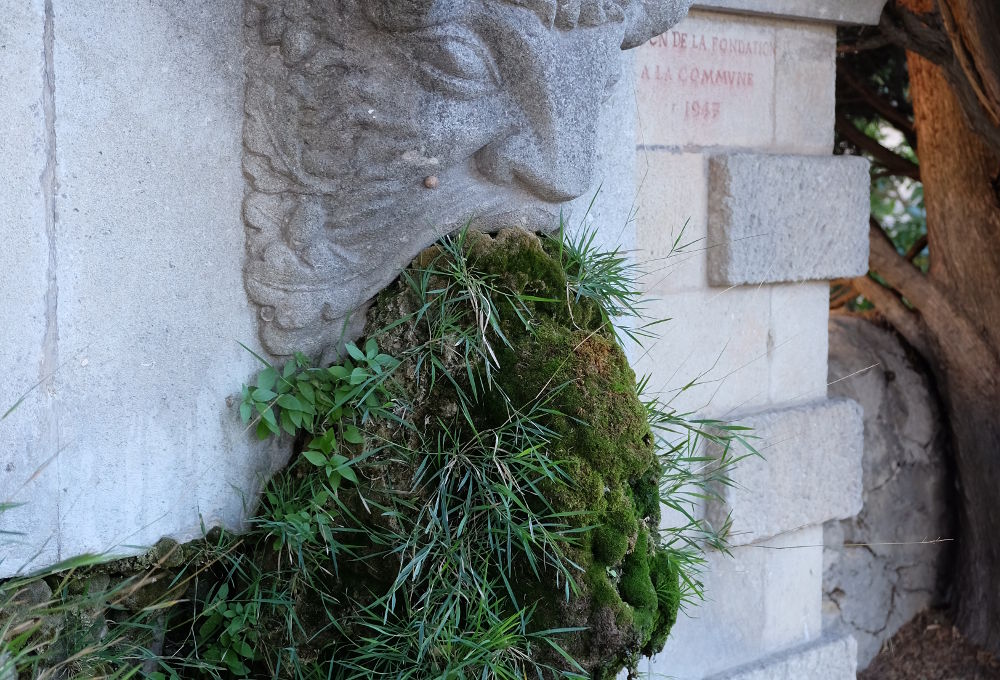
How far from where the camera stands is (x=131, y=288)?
6.10 feet

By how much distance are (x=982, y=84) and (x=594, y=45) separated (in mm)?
2047

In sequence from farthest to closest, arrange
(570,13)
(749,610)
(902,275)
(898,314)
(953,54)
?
(898,314) → (902,275) → (953,54) → (749,610) → (570,13)

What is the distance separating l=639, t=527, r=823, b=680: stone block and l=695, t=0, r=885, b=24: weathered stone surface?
1553mm

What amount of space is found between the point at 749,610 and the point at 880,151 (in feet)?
8.49

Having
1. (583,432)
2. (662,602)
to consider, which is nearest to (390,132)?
(583,432)

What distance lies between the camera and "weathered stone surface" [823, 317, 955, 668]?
4316mm

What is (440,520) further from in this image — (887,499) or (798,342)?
(887,499)

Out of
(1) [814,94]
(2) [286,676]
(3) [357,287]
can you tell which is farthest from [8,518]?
(1) [814,94]

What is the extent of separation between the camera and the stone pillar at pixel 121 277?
1.72 metres

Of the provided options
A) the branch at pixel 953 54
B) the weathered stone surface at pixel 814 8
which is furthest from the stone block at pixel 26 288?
the branch at pixel 953 54

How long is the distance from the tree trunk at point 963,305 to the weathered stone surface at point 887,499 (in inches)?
4.3

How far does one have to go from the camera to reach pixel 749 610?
125 inches

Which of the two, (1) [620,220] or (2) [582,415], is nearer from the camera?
(2) [582,415]

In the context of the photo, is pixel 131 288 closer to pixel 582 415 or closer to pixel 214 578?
pixel 214 578
